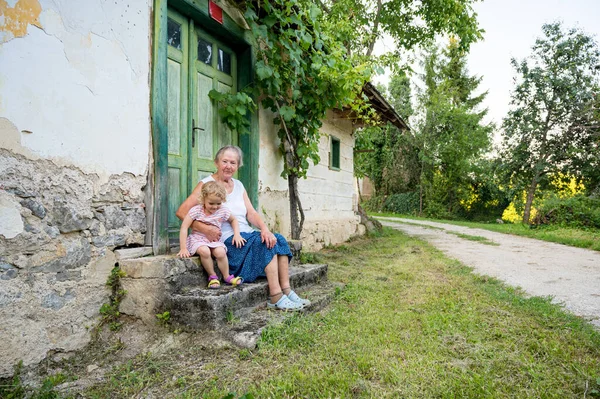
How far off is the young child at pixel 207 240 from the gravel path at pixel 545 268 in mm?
2813

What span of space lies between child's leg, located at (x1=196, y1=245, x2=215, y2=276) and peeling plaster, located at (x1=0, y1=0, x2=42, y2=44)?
169 centimetres

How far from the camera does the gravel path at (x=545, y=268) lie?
3.42 meters

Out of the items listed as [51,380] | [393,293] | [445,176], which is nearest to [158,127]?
[51,380]

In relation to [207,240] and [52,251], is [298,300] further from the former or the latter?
[52,251]

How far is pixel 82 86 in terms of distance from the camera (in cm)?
242

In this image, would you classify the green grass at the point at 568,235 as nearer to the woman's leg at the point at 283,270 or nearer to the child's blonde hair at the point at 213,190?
the woman's leg at the point at 283,270

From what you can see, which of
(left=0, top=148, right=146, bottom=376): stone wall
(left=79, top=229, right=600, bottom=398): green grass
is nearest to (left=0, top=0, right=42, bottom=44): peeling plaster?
(left=0, top=148, right=146, bottom=376): stone wall

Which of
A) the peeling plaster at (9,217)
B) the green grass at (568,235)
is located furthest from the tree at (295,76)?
the green grass at (568,235)

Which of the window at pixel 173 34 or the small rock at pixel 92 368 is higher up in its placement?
the window at pixel 173 34

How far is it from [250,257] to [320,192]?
3.70 metres

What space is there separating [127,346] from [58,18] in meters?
2.12

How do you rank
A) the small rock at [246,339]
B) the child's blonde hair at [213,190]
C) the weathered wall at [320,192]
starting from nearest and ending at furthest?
1. the small rock at [246,339]
2. the child's blonde hair at [213,190]
3. the weathered wall at [320,192]

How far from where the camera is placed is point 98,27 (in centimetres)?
253

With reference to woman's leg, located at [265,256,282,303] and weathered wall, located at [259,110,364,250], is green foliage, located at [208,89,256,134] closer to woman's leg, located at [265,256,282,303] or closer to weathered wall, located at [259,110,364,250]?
weathered wall, located at [259,110,364,250]
